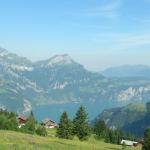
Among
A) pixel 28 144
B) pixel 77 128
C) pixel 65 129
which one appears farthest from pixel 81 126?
pixel 28 144

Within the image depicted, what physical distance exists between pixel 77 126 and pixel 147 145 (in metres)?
20.0

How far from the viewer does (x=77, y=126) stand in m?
97.1

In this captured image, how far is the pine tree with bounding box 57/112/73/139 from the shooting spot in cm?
9594

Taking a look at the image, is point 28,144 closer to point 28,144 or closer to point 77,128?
point 28,144

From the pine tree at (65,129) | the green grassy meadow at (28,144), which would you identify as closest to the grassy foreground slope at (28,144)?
the green grassy meadow at (28,144)

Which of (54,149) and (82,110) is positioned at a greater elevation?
(82,110)

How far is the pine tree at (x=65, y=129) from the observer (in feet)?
315

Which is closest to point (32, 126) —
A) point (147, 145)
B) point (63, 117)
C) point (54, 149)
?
point (63, 117)

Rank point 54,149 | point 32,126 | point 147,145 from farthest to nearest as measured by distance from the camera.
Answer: point 32,126, point 147,145, point 54,149

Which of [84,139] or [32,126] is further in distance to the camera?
[32,126]

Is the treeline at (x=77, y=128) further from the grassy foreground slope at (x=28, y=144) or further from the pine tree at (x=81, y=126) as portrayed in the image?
the grassy foreground slope at (x=28, y=144)

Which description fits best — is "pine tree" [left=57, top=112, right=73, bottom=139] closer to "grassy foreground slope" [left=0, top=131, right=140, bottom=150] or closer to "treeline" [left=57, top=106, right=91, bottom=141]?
"treeline" [left=57, top=106, right=91, bottom=141]

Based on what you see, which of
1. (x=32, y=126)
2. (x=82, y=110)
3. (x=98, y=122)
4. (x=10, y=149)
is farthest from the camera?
(x=98, y=122)

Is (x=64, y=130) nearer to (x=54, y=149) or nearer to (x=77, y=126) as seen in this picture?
(x=77, y=126)
